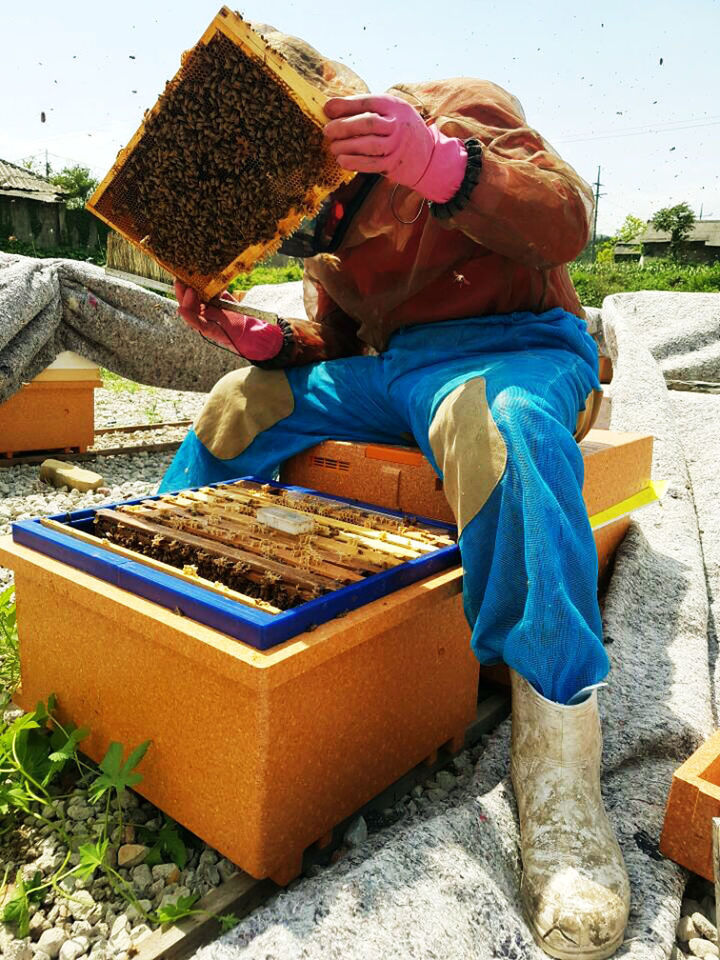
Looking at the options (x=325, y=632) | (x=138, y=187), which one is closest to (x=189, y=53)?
(x=138, y=187)

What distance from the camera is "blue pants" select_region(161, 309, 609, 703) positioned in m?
1.52

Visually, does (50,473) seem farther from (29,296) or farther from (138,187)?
(138,187)

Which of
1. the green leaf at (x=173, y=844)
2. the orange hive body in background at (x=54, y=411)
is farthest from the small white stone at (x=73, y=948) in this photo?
the orange hive body in background at (x=54, y=411)

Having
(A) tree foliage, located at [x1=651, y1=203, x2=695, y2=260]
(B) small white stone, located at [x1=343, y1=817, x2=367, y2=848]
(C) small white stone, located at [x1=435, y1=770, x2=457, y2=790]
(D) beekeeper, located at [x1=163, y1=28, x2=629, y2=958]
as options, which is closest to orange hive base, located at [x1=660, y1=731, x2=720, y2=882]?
(D) beekeeper, located at [x1=163, y1=28, x2=629, y2=958]

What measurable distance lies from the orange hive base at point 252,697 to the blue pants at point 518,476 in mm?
193

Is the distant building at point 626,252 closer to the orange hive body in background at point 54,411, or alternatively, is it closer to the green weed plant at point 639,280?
the green weed plant at point 639,280

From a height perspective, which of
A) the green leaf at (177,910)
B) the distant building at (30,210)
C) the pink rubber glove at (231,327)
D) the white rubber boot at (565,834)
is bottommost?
the green leaf at (177,910)

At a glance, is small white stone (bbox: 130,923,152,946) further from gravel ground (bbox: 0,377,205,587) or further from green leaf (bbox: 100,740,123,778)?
gravel ground (bbox: 0,377,205,587)

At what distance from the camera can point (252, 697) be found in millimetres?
1375

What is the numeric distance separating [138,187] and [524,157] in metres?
1.15

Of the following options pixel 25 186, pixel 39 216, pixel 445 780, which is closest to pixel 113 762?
pixel 445 780

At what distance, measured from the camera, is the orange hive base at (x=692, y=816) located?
1476mm

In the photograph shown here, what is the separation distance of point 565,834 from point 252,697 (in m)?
0.68

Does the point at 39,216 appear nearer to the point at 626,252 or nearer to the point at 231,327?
the point at 231,327
